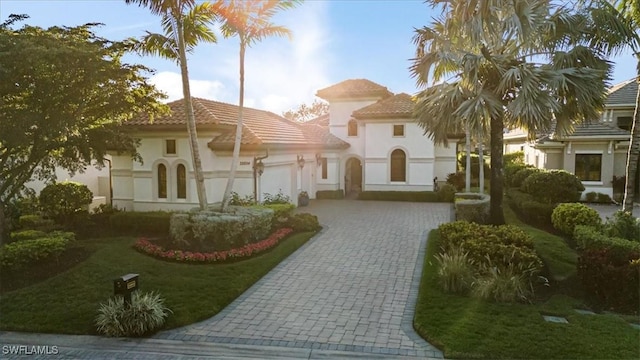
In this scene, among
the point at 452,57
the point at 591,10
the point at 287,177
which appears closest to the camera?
the point at 591,10

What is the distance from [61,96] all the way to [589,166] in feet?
84.1

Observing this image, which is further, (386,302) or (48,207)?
(48,207)

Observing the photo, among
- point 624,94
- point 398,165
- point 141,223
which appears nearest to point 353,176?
point 398,165

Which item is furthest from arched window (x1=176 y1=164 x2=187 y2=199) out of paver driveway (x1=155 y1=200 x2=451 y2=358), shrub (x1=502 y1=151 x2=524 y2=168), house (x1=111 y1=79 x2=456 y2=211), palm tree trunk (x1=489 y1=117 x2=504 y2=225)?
shrub (x1=502 y1=151 x2=524 y2=168)

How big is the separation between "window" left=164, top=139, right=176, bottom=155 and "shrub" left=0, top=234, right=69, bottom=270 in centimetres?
651

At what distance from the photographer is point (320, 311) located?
29.0ft

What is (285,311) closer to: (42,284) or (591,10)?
(42,284)

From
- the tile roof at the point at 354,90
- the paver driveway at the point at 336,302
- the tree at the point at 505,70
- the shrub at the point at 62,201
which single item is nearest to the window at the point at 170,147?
the shrub at the point at 62,201

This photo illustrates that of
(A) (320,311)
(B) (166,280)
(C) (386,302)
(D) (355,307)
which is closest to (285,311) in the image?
(A) (320,311)

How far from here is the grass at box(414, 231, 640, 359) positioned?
6836 mm

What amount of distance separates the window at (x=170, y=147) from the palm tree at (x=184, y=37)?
406 centimetres

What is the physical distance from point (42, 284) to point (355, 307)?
7.65 metres

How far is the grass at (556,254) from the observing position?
1074 centimetres

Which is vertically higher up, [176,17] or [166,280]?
[176,17]
